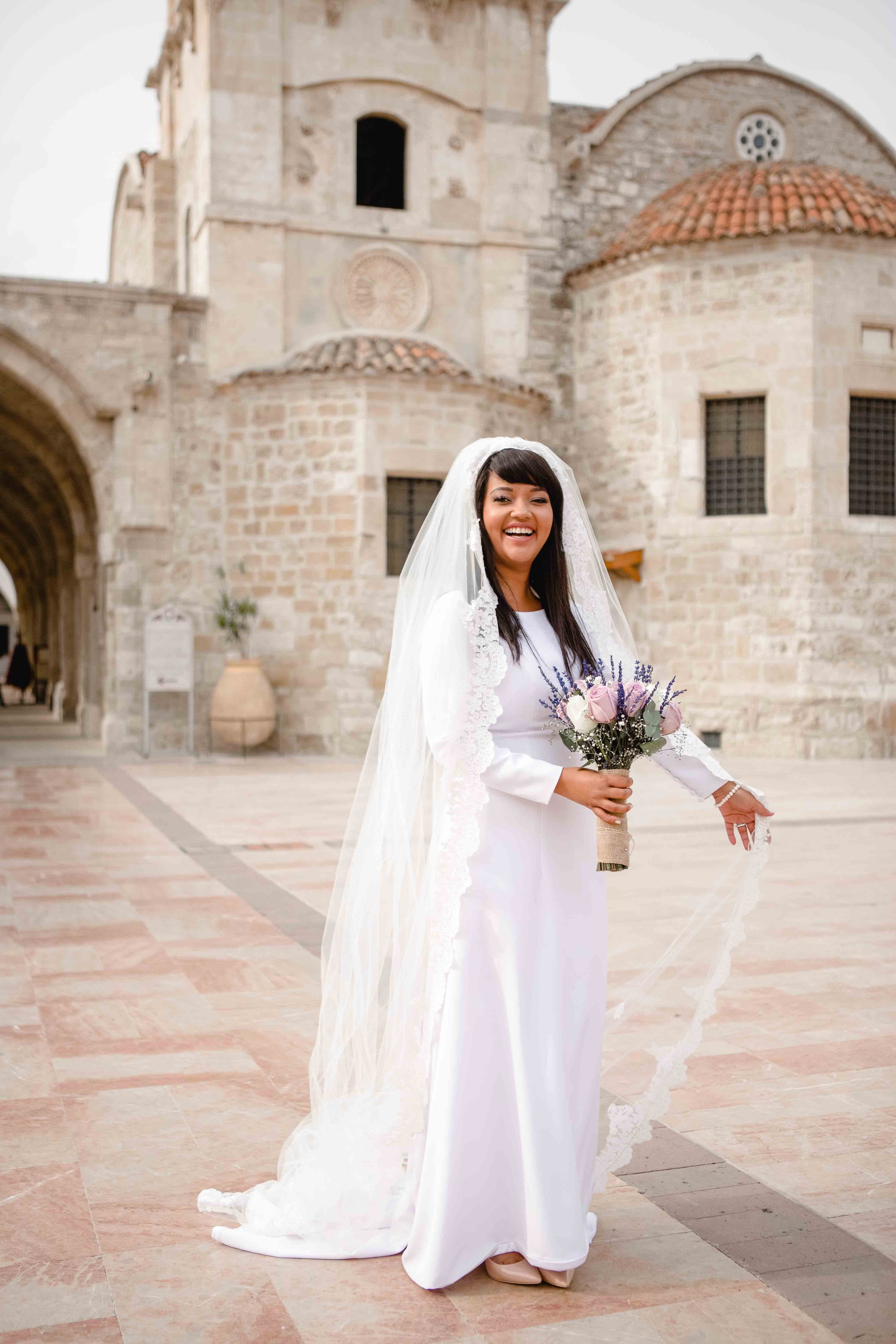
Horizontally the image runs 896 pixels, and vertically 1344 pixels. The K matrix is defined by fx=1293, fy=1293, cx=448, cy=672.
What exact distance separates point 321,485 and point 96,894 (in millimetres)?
9942

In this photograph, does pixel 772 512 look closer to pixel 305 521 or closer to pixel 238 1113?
pixel 305 521

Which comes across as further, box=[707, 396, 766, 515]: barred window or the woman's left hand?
box=[707, 396, 766, 515]: barred window

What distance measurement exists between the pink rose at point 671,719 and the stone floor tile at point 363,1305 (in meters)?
1.38

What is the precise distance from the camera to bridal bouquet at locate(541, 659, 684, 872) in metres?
2.91

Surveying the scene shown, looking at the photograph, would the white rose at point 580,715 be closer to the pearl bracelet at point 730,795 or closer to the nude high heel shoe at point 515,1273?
the pearl bracelet at point 730,795

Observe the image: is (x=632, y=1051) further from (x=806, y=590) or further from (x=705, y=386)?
(x=705, y=386)

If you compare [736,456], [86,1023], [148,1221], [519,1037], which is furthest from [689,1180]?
[736,456]

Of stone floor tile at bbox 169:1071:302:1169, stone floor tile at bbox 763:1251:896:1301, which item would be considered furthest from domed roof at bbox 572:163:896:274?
stone floor tile at bbox 763:1251:896:1301

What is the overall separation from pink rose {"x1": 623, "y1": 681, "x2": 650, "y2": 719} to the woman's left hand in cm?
47

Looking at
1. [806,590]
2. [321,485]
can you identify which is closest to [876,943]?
[806,590]

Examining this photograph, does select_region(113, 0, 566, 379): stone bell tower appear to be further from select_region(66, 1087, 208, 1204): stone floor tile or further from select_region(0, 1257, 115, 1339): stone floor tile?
select_region(0, 1257, 115, 1339): stone floor tile

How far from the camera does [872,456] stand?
1670cm

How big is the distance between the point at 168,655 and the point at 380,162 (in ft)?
24.3

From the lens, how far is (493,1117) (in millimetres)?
2959
